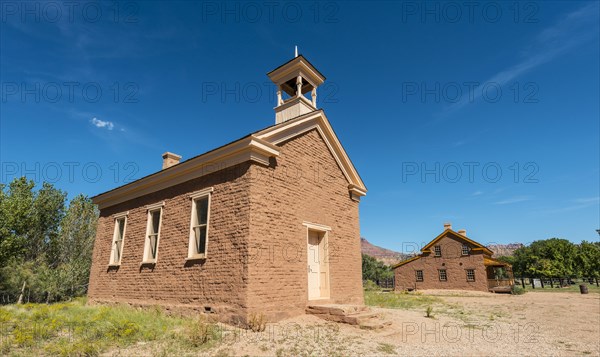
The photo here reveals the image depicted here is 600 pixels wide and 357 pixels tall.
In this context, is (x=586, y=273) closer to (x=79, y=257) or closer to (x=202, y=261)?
(x=202, y=261)

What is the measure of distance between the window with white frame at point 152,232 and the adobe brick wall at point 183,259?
1.18 feet

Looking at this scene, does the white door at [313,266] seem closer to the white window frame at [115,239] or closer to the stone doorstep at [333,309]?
the stone doorstep at [333,309]

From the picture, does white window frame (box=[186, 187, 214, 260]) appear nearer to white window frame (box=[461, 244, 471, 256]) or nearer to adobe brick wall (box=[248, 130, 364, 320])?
adobe brick wall (box=[248, 130, 364, 320])

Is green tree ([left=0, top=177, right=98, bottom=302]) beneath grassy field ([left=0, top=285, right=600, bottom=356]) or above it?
above

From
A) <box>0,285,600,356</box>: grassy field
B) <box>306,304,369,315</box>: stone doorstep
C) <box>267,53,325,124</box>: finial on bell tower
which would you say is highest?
<box>267,53,325,124</box>: finial on bell tower

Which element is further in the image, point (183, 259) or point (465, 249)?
point (465, 249)

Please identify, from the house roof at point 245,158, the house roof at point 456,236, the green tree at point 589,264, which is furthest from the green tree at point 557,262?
the house roof at point 245,158

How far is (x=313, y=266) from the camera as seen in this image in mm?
12219

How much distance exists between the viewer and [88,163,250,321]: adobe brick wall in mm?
9555

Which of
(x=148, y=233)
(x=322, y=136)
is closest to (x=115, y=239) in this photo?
(x=148, y=233)

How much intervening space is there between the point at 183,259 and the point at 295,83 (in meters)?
8.55

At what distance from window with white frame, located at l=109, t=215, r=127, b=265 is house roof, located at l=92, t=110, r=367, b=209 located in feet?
3.06

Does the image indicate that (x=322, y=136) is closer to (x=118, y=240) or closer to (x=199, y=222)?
(x=199, y=222)

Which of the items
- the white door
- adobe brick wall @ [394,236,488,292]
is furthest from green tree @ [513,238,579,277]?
the white door
